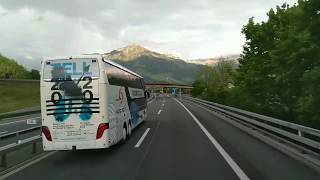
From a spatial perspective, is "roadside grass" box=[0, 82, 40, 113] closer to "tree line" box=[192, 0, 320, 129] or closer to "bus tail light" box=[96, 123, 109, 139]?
"tree line" box=[192, 0, 320, 129]

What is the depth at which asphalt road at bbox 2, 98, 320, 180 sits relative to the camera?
9.11 metres

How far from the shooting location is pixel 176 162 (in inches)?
422

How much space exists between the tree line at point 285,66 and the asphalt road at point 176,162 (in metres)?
3.12

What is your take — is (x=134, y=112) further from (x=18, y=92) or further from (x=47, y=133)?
(x=18, y=92)

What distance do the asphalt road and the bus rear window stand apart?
7.89 feet

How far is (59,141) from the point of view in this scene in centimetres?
1162

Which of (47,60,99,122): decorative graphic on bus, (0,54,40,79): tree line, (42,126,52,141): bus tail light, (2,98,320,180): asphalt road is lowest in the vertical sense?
(2,98,320,180): asphalt road

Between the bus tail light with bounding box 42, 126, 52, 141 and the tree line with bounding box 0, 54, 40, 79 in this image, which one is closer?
the bus tail light with bounding box 42, 126, 52, 141

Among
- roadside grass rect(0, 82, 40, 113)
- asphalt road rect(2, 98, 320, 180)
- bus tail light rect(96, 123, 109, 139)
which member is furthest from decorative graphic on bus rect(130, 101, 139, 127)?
roadside grass rect(0, 82, 40, 113)

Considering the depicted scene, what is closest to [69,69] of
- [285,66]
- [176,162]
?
[176,162]

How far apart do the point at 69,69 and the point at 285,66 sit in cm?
1928

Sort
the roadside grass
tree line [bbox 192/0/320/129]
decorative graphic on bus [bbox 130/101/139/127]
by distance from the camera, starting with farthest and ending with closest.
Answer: the roadside grass → tree line [bbox 192/0/320/129] → decorative graphic on bus [bbox 130/101/139/127]

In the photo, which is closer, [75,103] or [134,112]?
[75,103]

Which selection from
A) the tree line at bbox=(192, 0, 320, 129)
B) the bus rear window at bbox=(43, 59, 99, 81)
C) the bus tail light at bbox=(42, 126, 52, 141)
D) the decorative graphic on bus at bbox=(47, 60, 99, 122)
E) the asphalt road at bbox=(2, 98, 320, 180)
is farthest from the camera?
the tree line at bbox=(192, 0, 320, 129)
